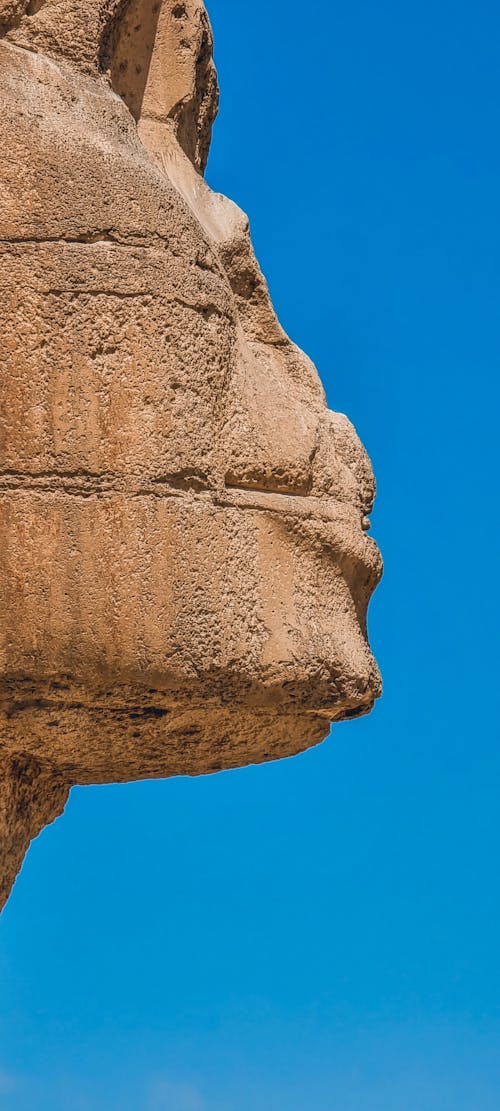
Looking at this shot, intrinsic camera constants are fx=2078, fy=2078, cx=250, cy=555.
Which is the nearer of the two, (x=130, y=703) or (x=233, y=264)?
(x=130, y=703)

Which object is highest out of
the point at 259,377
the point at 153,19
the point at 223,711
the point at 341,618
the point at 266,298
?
the point at 153,19

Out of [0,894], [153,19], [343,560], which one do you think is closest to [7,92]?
[153,19]

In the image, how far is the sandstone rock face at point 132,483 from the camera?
14.7ft

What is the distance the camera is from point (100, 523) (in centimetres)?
448

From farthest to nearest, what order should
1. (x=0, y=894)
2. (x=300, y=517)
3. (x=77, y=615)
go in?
(x=0, y=894) < (x=300, y=517) < (x=77, y=615)

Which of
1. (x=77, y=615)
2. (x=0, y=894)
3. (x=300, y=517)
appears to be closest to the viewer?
(x=77, y=615)

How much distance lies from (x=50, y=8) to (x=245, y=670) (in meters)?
1.61

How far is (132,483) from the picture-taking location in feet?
14.8

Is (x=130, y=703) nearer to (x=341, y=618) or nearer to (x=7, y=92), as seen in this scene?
(x=341, y=618)

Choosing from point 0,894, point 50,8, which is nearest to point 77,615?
point 0,894

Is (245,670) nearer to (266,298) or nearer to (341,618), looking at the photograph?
(341,618)

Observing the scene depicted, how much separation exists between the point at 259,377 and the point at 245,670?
30.1 inches

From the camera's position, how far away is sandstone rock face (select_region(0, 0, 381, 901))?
4484mm

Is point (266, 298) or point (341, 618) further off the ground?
point (266, 298)
